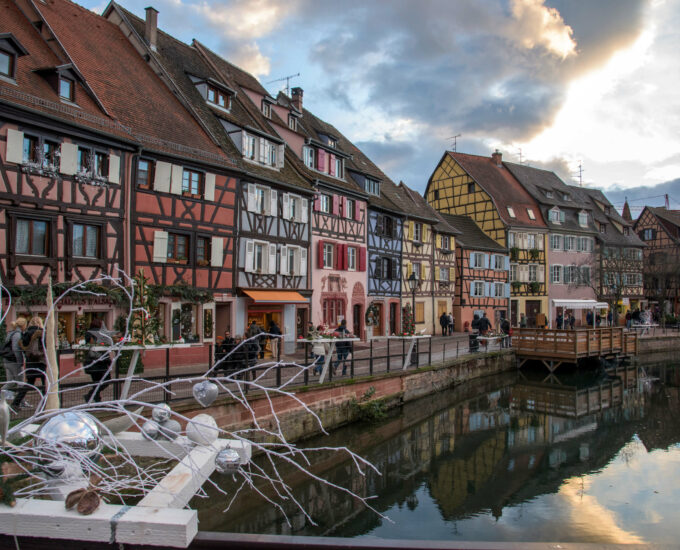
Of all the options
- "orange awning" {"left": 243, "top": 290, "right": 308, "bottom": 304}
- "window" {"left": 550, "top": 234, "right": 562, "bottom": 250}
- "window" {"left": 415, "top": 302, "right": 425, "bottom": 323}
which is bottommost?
"window" {"left": 415, "top": 302, "right": 425, "bottom": 323}

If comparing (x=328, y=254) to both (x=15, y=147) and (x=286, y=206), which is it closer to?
(x=286, y=206)

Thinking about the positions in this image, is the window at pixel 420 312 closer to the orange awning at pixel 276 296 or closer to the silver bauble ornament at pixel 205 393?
the orange awning at pixel 276 296

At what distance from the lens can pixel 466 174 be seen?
4341cm

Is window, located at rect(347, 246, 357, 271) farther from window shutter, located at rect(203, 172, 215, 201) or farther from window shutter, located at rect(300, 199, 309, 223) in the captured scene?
window shutter, located at rect(203, 172, 215, 201)

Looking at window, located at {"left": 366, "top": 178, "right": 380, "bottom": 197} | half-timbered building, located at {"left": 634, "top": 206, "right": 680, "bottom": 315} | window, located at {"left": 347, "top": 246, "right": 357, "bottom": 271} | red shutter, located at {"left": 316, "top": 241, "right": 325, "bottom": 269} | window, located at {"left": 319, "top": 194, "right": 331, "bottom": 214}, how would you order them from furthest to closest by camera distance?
half-timbered building, located at {"left": 634, "top": 206, "right": 680, "bottom": 315} < window, located at {"left": 366, "top": 178, "right": 380, "bottom": 197} < window, located at {"left": 347, "top": 246, "right": 357, "bottom": 271} < window, located at {"left": 319, "top": 194, "right": 331, "bottom": 214} < red shutter, located at {"left": 316, "top": 241, "right": 325, "bottom": 269}

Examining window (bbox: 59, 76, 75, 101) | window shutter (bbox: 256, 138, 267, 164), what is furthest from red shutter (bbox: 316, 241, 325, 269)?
window (bbox: 59, 76, 75, 101)

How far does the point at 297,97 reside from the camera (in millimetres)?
30047

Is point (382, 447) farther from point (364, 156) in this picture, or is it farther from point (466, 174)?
point (466, 174)

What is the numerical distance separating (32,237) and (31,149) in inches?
90.7

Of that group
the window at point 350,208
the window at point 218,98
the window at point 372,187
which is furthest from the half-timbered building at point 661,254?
the window at point 218,98

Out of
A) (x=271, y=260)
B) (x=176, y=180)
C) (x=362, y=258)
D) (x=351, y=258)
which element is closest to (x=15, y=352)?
(x=176, y=180)

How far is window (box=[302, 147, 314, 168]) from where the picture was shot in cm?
2578

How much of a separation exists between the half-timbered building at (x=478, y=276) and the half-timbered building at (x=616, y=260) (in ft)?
27.2

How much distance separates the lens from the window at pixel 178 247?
18.0 meters
